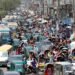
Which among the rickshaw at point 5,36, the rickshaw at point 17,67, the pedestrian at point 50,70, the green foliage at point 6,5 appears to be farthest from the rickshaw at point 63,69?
the green foliage at point 6,5

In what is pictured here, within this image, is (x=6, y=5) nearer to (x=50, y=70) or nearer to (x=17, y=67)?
(x=17, y=67)

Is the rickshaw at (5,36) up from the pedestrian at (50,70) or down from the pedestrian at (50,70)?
down

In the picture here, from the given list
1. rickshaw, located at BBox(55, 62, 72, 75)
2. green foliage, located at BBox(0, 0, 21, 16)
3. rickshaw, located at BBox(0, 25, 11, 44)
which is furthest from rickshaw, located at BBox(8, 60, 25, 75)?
green foliage, located at BBox(0, 0, 21, 16)

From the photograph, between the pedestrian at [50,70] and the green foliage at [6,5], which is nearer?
the pedestrian at [50,70]

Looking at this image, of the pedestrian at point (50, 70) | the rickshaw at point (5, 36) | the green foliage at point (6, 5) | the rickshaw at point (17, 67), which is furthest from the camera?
the green foliage at point (6, 5)

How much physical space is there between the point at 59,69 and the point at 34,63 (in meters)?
3.61

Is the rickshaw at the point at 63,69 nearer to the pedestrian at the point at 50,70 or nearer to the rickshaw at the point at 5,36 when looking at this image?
the pedestrian at the point at 50,70

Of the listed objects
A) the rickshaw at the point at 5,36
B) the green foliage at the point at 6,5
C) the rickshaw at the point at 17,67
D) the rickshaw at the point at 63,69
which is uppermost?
the rickshaw at the point at 63,69

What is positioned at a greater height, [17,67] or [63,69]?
[63,69]

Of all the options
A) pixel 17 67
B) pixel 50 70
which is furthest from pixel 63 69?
pixel 17 67

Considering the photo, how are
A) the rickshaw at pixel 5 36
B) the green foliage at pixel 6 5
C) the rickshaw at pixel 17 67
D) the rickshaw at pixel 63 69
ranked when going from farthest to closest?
the green foliage at pixel 6 5 → the rickshaw at pixel 5 36 → the rickshaw at pixel 17 67 → the rickshaw at pixel 63 69

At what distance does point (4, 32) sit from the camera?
39.1m

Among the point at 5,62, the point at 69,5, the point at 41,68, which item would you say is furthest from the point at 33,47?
the point at 69,5

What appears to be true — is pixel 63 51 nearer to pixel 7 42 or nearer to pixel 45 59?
pixel 45 59
